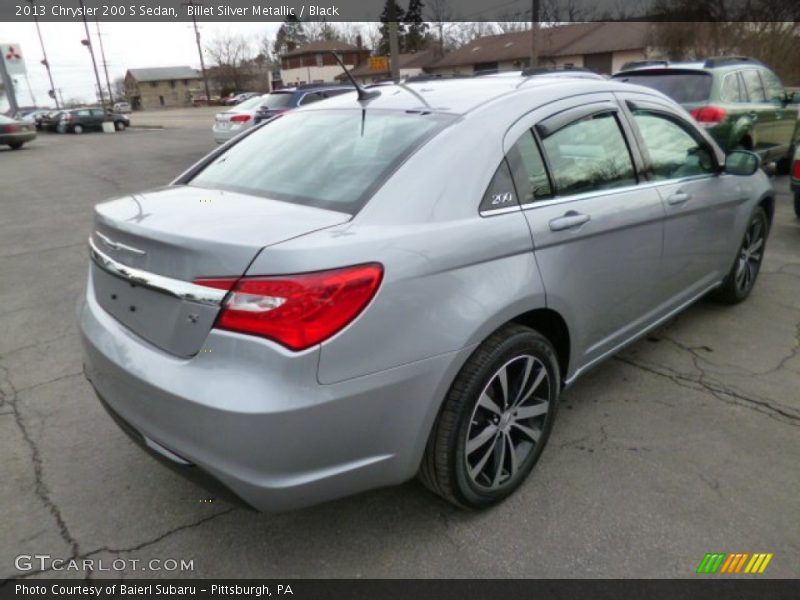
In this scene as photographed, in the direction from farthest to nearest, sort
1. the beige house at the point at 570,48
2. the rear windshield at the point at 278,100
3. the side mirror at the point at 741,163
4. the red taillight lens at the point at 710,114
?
the beige house at the point at 570,48 → the rear windshield at the point at 278,100 → the red taillight lens at the point at 710,114 → the side mirror at the point at 741,163

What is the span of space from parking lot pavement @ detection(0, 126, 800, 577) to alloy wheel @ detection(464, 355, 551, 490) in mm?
179

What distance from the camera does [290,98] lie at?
558 inches

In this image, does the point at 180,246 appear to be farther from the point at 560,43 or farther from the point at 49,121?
the point at 560,43

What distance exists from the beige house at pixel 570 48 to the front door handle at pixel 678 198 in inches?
1276

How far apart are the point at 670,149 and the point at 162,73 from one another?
118m

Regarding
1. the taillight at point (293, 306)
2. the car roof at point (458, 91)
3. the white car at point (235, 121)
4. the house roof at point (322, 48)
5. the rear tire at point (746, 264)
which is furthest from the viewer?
the house roof at point (322, 48)

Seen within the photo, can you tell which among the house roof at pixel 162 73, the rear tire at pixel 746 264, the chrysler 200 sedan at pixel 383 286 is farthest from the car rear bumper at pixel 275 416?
the house roof at pixel 162 73

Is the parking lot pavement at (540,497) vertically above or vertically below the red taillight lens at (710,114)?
below

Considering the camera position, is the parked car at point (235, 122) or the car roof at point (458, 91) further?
the parked car at point (235, 122)

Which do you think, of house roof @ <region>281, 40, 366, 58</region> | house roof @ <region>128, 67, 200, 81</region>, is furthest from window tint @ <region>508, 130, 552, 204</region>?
house roof @ <region>128, 67, 200, 81</region>

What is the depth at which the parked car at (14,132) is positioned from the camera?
21.7 m

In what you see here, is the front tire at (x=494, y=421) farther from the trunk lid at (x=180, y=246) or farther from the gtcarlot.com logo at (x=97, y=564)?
the gtcarlot.com logo at (x=97, y=564)

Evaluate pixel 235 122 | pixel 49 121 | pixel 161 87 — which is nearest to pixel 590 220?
pixel 235 122
